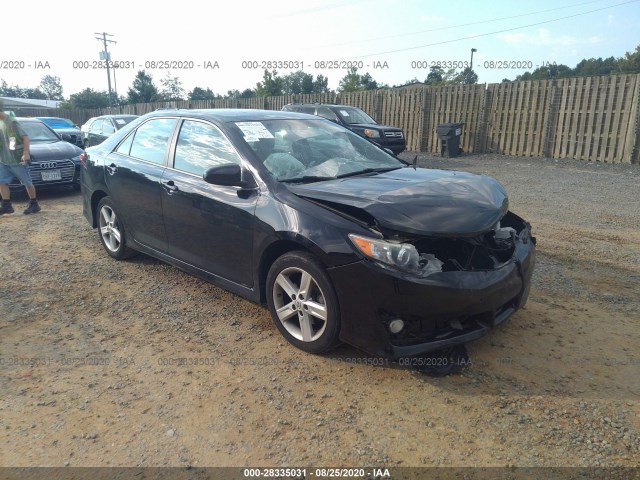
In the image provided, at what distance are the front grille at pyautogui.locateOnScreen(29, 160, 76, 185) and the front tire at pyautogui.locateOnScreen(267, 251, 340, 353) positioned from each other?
767 cm

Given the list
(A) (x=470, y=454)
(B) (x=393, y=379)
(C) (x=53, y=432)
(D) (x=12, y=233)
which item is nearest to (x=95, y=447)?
(C) (x=53, y=432)

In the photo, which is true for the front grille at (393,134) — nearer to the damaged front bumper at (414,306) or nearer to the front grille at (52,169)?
the front grille at (52,169)

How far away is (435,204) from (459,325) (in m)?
0.81

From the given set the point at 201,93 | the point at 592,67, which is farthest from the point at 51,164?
the point at 592,67

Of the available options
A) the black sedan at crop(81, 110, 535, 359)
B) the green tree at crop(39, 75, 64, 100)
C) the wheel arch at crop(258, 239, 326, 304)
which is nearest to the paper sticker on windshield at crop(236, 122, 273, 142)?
the black sedan at crop(81, 110, 535, 359)

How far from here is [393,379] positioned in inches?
122

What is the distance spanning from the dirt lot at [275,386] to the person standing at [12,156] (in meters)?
3.82

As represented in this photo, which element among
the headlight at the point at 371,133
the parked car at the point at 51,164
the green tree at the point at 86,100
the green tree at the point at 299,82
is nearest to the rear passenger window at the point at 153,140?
the parked car at the point at 51,164

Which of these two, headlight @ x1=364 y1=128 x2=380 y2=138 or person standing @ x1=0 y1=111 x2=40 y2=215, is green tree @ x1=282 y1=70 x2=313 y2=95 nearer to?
headlight @ x1=364 y1=128 x2=380 y2=138

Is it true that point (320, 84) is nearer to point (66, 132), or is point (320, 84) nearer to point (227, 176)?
point (66, 132)

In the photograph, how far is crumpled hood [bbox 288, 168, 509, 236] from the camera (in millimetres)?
3006

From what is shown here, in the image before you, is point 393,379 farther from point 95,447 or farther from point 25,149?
point 25,149

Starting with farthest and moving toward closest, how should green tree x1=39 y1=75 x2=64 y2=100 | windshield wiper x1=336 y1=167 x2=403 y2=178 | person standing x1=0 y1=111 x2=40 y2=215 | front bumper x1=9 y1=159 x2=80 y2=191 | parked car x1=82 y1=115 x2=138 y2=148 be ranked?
green tree x1=39 y1=75 x2=64 y2=100 → parked car x1=82 y1=115 x2=138 y2=148 → front bumper x1=9 y1=159 x2=80 y2=191 → person standing x1=0 y1=111 x2=40 y2=215 → windshield wiper x1=336 y1=167 x2=403 y2=178

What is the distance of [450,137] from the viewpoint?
632 inches
